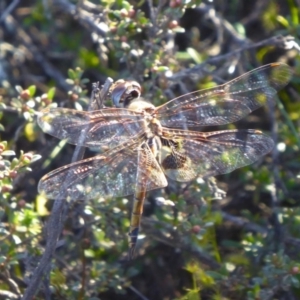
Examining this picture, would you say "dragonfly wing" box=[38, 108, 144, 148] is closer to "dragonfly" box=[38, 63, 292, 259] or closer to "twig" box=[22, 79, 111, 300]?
"dragonfly" box=[38, 63, 292, 259]

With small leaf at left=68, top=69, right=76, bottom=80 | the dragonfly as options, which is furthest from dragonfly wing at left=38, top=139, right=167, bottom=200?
small leaf at left=68, top=69, right=76, bottom=80

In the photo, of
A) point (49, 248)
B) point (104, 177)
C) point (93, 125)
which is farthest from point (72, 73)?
point (49, 248)

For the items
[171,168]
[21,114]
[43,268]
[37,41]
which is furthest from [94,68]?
[43,268]

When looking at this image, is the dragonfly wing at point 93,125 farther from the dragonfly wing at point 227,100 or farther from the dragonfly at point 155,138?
the dragonfly wing at point 227,100

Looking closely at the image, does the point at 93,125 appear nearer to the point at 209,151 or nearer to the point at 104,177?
the point at 104,177

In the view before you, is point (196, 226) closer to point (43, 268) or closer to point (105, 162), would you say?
point (105, 162)
